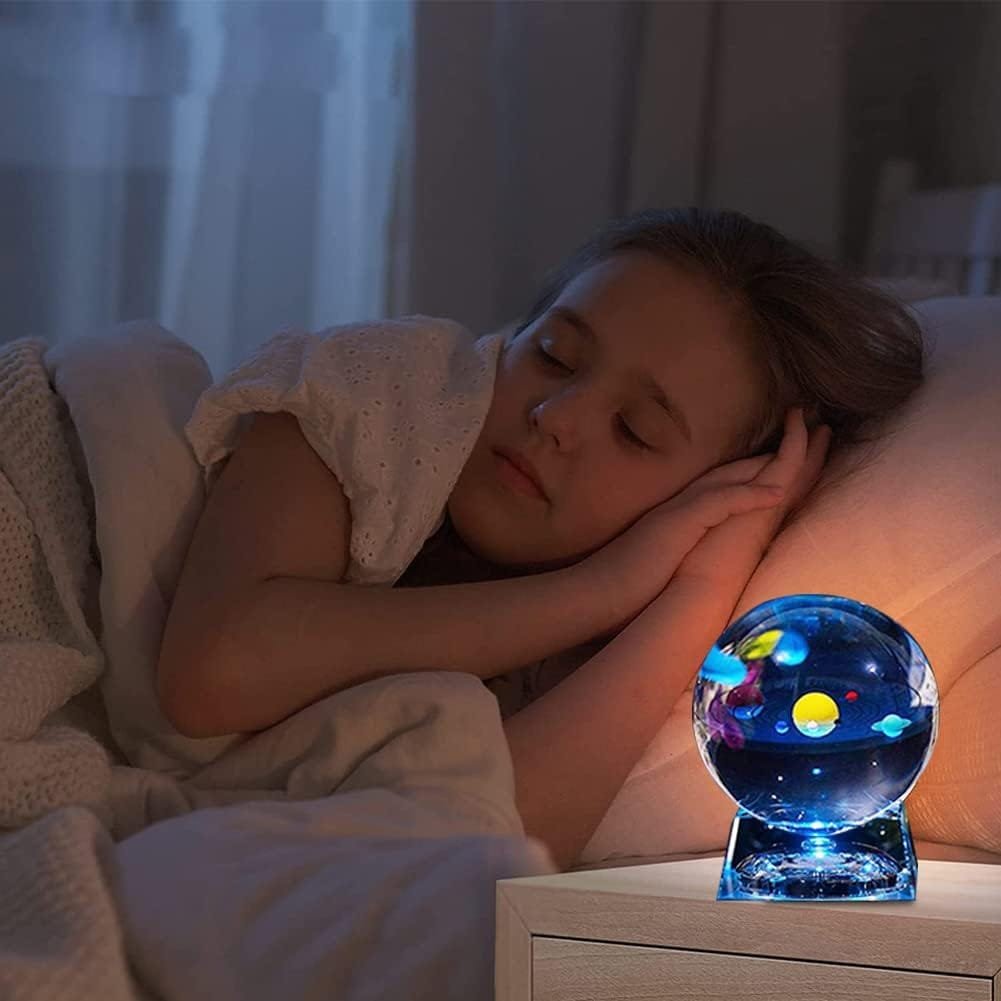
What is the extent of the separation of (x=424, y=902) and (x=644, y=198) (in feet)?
4.93

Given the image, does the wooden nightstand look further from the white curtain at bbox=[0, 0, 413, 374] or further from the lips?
the white curtain at bbox=[0, 0, 413, 374]

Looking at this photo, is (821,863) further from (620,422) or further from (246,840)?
(620,422)

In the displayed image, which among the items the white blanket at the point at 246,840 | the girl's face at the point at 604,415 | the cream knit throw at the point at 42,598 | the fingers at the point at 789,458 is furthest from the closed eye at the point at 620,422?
the cream knit throw at the point at 42,598

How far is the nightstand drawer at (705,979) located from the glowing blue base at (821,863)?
0.12 ft

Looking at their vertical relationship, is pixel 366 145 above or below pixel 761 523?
above

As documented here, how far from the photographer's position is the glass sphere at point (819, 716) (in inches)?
31.9

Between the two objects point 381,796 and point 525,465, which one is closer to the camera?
point 381,796

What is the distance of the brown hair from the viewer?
4.47ft

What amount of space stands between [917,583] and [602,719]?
0.85 ft

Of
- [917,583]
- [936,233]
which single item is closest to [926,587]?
[917,583]

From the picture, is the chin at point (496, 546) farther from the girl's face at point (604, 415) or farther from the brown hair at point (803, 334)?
Result: the brown hair at point (803, 334)

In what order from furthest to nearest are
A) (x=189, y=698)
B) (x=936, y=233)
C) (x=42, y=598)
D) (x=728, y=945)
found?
(x=936, y=233), (x=42, y=598), (x=189, y=698), (x=728, y=945)

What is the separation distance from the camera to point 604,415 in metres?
1.28

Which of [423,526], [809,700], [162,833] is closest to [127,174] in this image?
[423,526]
